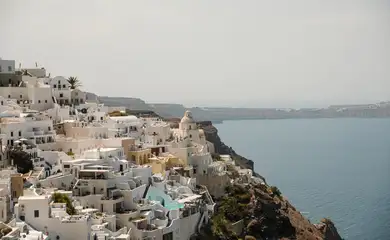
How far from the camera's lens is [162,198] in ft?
66.8

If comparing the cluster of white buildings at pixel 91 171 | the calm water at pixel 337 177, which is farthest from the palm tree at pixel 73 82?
the calm water at pixel 337 177

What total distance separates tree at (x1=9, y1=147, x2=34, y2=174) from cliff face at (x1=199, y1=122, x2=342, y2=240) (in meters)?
5.52

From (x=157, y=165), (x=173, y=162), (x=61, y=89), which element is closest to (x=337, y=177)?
(x=61, y=89)

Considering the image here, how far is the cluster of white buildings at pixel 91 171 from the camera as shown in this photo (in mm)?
16078

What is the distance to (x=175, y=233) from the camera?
19.4 metres

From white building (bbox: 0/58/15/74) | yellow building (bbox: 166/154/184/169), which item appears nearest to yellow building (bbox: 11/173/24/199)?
yellow building (bbox: 166/154/184/169)

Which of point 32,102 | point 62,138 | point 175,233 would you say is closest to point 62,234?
point 175,233

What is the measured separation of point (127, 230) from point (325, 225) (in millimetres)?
16911

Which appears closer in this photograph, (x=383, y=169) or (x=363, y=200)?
(x=363, y=200)

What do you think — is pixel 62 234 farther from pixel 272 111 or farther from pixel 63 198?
pixel 272 111

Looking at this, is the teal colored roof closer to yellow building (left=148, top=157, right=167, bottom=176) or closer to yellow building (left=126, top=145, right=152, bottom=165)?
yellow building (left=148, top=157, right=167, bottom=176)

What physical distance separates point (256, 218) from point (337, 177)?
3090 centimetres

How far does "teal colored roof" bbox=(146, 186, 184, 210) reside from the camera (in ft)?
66.2

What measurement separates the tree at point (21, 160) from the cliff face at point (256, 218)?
18.1 feet
